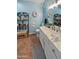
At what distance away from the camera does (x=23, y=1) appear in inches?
451

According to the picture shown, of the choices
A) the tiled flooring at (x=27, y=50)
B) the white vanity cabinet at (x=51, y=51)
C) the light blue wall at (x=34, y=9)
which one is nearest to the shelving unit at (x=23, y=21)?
the light blue wall at (x=34, y=9)

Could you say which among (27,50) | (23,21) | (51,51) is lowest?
(27,50)

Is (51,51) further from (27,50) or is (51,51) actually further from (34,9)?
(34,9)

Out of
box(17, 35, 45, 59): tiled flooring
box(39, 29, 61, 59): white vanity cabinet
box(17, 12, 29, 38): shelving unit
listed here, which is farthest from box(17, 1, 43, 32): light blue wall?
box(39, 29, 61, 59): white vanity cabinet

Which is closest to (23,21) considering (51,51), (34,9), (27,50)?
(34,9)

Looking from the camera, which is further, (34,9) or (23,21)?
(34,9)

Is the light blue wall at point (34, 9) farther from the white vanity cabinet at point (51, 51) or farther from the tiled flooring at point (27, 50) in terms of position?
the white vanity cabinet at point (51, 51)

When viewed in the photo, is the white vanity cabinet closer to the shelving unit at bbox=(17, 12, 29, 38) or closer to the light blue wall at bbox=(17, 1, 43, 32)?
the shelving unit at bbox=(17, 12, 29, 38)

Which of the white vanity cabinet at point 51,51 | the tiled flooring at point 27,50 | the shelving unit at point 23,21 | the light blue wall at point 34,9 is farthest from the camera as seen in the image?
the light blue wall at point 34,9
